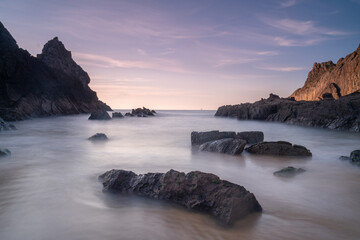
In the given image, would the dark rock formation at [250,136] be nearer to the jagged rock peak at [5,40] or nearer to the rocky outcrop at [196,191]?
the rocky outcrop at [196,191]

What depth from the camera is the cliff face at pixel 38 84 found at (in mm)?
30031

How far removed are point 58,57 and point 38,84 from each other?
19.7 m

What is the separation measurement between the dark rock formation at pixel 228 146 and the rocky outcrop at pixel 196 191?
153 inches

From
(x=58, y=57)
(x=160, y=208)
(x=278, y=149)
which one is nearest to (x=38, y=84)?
(x=58, y=57)

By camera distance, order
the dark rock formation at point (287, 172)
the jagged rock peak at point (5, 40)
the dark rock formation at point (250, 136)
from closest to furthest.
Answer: the dark rock formation at point (287, 172), the dark rock formation at point (250, 136), the jagged rock peak at point (5, 40)

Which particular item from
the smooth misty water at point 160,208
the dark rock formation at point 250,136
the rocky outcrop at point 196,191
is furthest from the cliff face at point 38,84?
the rocky outcrop at point 196,191

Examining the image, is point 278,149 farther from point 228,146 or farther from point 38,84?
A: point 38,84

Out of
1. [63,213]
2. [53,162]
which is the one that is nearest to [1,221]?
[63,213]

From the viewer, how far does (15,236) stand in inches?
98.7

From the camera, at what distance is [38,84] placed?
38500 millimetres

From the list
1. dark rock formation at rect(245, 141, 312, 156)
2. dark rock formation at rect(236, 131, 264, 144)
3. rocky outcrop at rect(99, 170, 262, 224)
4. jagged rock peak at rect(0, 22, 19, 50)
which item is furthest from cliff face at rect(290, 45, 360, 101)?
jagged rock peak at rect(0, 22, 19, 50)

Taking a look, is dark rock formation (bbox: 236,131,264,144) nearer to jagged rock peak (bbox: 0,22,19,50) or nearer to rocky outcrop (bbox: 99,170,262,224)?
rocky outcrop (bbox: 99,170,262,224)

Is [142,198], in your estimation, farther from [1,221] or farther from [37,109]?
[37,109]

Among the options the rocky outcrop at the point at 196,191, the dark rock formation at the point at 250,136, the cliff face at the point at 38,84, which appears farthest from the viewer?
the cliff face at the point at 38,84
